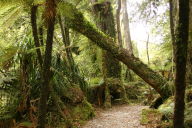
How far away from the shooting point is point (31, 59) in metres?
4.35

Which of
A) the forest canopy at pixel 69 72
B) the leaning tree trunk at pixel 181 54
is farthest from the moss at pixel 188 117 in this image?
the leaning tree trunk at pixel 181 54

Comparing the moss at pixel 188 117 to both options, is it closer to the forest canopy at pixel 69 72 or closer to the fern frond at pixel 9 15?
the forest canopy at pixel 69 72

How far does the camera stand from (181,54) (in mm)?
2773

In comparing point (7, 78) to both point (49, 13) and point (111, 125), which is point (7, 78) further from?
point (111, 125)

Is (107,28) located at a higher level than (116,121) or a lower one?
higher

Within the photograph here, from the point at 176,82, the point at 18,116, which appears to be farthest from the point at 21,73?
the point at 176,82

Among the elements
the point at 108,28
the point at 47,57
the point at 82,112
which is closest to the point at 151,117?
the point at 82,112

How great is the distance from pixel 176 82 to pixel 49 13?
67.8 inches

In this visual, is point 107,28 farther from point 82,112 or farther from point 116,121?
point 116,121

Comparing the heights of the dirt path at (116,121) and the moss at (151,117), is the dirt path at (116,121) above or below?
below

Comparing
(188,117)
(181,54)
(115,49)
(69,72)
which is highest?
(115,49)

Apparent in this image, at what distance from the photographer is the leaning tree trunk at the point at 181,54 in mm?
2717

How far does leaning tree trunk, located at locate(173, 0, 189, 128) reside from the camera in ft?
8.91

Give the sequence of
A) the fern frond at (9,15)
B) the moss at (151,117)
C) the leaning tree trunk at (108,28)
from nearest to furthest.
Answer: the fern frond at (9,15) → the moss at (151,117) → the leaning tree trunk at (108,28)
